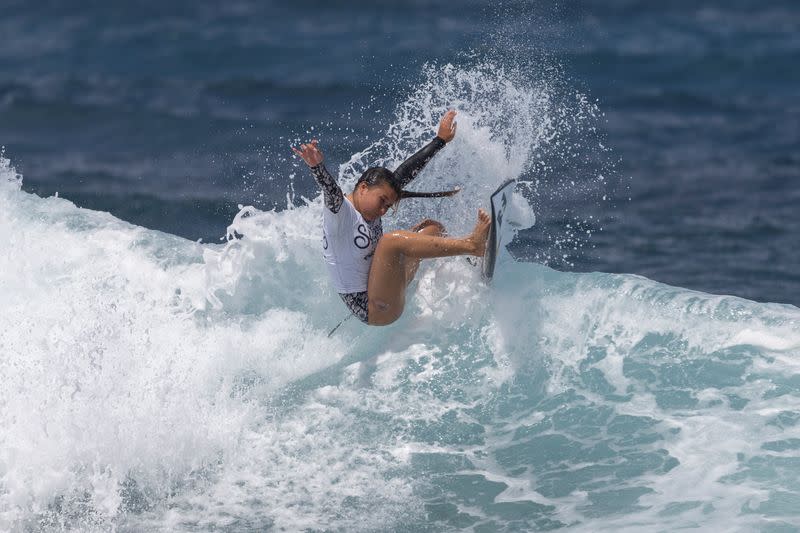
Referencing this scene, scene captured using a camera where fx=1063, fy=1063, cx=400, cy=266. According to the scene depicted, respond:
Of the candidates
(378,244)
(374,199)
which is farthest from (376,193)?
(378,244)

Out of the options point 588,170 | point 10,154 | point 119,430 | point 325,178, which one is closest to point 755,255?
point 588,170

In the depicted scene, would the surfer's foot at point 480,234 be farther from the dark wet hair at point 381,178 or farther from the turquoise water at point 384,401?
the turquoise water at point 384,401

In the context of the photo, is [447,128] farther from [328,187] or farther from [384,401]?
[384,401]

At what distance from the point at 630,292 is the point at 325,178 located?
3229 mm

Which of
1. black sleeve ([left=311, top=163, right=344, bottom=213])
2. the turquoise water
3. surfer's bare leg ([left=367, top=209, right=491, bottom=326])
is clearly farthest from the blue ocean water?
black sleeve ([left=311, top=163, right=344, bottom=213])

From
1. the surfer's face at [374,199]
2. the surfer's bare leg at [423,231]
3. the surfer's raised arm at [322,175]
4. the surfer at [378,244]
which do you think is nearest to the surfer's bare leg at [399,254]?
the surfer at [378,244]

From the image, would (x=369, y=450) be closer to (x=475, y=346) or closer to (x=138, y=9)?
(x=475, y=346)

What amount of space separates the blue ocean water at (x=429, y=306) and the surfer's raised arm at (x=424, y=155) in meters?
0.92

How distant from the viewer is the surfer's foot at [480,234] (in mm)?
8695

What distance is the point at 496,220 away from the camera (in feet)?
28.8

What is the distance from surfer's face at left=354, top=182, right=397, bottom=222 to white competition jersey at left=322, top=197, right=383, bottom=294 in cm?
7

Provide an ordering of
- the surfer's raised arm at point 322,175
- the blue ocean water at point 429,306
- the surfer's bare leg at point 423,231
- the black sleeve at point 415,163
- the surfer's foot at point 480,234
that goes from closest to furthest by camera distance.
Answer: the blue ocean water at point 429,306, the surfer's raised arm at point 322,175, the surfer's foot at point 480,234, the black sleeve at point 415,163, the surfer's bare leg at point 423,231

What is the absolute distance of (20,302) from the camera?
10.4 m

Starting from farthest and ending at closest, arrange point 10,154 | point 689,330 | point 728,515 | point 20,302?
1. point 10,154
2. point 20,302
3. point 689,330
4. point 728,515
